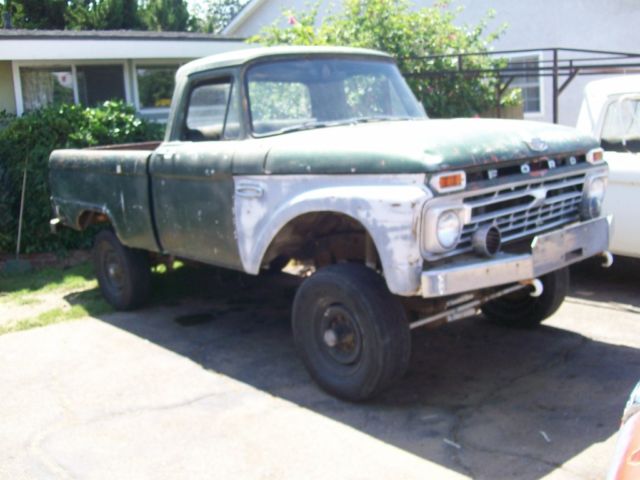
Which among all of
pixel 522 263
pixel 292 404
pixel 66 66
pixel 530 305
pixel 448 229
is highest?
pixel 66 66

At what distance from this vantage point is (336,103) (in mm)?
5938

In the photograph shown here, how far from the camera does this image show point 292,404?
5035 mm

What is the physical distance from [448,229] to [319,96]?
6.34 feet

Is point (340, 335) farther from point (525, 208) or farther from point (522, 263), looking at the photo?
point (525, 208)

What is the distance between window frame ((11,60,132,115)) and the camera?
13.1m

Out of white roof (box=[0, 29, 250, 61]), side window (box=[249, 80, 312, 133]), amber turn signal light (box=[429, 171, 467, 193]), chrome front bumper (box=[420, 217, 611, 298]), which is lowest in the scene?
chrome front bumper (box=[420, 217, 611, 298])

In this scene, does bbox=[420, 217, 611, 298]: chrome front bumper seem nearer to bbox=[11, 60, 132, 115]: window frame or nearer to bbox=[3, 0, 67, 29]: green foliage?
bbox=[11, 60, 132, 115]: window frame

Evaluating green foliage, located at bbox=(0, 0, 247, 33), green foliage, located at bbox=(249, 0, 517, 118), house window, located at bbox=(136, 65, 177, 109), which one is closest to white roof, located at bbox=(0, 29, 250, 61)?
house window, located at bbox=(136, 65, 177, 109)

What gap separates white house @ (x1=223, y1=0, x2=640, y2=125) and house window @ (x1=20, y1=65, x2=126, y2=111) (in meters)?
3.44

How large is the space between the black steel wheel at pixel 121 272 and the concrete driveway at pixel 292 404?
39cm

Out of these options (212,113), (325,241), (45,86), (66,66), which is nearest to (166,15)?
(66,66)

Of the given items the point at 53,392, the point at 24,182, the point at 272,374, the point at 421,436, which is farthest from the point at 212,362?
the point at 24,182

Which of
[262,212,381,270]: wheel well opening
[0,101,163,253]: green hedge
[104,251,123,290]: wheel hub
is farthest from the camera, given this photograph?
[0,101,163,253]: green hedge

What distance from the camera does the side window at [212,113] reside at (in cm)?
588
